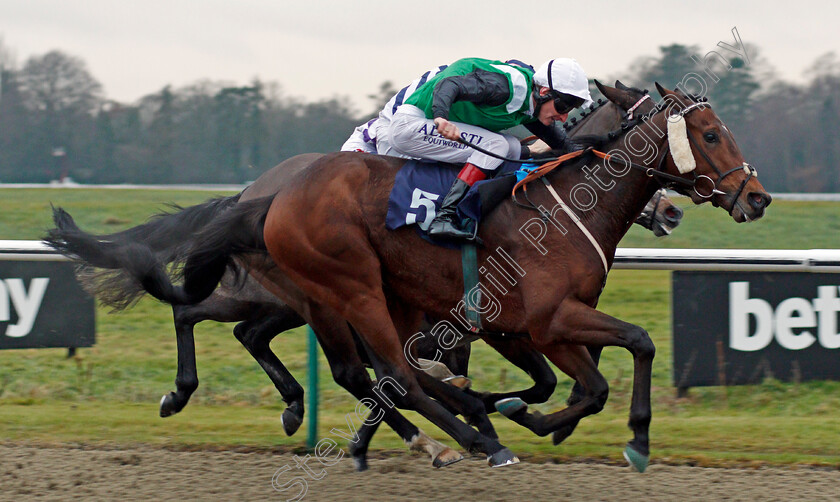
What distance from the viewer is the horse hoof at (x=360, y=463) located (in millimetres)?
4477

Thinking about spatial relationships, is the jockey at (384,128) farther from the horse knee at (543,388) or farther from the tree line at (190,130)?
the tree line at (190,130)

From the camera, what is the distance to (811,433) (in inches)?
196

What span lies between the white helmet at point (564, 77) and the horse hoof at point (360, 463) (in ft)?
6.32

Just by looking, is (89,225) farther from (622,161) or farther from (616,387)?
(622,161)

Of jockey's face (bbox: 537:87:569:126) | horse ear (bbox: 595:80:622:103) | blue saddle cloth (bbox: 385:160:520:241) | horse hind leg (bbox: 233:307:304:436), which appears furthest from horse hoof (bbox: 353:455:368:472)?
horse ear (bbox: 595:80:622:103)

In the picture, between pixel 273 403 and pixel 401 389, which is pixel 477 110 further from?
pixel 273 403

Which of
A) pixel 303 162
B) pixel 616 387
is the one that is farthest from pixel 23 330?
pixel 616 387

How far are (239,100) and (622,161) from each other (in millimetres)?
16150

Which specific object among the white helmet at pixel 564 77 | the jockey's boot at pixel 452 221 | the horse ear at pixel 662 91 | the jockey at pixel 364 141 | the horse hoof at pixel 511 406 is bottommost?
the horse hoof at pixel 511 406

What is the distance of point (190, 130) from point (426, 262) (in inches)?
632

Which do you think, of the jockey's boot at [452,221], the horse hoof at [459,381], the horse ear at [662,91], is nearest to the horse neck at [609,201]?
the horse ear at [662,91]

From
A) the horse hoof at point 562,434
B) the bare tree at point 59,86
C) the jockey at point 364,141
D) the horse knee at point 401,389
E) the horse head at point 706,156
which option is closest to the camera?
the horse head at point 706,156

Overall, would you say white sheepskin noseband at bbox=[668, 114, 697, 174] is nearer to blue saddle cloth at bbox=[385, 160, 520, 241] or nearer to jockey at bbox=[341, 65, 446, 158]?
blue saddle cloth at bbox=[385, 160, 520, 241]

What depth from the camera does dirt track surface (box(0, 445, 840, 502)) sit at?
3.95 meters
